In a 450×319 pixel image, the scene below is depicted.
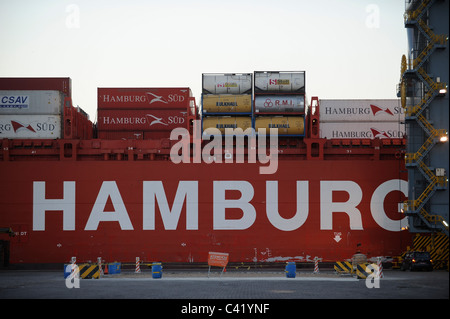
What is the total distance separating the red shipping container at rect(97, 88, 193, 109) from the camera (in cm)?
3797

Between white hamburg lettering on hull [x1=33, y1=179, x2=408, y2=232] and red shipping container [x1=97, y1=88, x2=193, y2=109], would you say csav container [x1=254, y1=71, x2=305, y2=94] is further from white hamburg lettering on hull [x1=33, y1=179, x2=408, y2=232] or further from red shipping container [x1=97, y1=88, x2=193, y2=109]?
white hamburg lettering on hull [x1=33, y1=179, x2=408, y2=232]

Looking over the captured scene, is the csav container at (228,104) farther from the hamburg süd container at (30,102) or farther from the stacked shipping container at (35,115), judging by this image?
the hamburg süd container at (30,102)

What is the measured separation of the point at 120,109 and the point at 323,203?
13677mm

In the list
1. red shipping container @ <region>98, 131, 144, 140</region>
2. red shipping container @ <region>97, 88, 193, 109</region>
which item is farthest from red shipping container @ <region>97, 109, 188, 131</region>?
red shipping container @ <region>97, 88, 193, 109</region>

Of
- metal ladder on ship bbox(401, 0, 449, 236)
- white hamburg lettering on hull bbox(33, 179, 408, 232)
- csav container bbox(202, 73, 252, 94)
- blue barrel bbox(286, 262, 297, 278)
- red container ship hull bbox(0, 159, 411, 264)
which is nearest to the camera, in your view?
blue barrel bbox(286, 262, 297, 278)

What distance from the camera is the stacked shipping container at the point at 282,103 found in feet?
118

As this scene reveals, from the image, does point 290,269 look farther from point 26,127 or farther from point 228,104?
point 26,127

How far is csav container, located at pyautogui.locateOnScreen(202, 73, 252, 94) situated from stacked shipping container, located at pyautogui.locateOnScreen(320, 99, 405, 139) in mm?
4736

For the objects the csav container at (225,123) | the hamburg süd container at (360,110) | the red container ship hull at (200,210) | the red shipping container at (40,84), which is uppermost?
the red shipping container at (40,84)

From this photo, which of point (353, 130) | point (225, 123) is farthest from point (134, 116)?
point (353, 130)

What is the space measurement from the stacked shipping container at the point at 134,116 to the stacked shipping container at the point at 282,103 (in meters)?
5.05

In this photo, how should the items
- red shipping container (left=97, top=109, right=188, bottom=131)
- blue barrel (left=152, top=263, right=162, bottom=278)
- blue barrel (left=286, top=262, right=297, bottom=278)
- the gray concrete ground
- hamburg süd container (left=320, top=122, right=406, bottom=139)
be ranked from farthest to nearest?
red shipping container (left=97, top=109, right=188, bottom=131)
hamburg süd container (left=320, top=122, right=406, bottom=139)
blue barrel (left=286, top=262, right=297, bottom=278)
blue barrel (left=152, top=263, right=162, bottom=278)
the gray concrete ground

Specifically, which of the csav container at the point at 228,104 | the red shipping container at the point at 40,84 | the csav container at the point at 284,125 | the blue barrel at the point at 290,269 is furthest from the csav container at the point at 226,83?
the blue barrel at the point at 290,269
